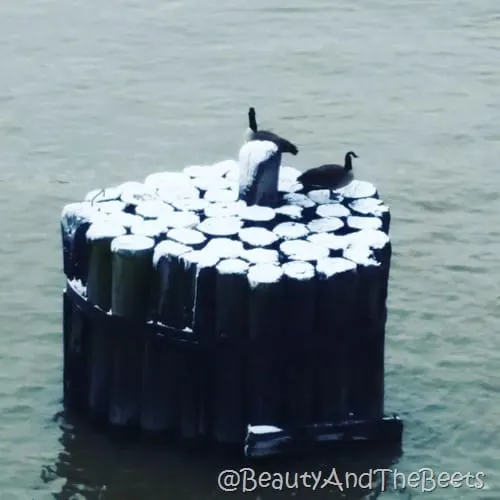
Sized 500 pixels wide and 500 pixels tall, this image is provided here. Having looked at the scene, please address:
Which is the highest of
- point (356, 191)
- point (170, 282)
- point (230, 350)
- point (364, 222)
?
point (356, 191)

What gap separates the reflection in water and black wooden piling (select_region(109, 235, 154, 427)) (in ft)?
1.77

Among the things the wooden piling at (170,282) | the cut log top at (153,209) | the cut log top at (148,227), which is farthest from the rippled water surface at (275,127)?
the cut log top at (153,209)

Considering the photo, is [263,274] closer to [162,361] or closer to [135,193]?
[162,361]

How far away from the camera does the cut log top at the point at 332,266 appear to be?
12727 mm

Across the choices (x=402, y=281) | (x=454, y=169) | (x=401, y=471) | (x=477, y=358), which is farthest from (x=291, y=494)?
(x=454, y=169)

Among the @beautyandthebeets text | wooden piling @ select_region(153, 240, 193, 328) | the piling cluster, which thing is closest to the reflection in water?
the @beautyandthebeets text

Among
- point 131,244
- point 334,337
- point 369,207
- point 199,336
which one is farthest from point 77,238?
point 369,207

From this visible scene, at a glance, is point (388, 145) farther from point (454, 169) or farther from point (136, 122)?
point (136, 122)

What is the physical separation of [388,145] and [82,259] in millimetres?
8365

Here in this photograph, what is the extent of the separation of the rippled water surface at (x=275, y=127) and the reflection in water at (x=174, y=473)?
2 centimetres

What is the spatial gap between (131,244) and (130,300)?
454 mm

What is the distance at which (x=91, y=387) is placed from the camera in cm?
1377

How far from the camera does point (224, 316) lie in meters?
12.8

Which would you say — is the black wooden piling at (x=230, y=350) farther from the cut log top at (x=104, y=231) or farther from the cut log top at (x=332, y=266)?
the cut log top at (x=104, y=231)
